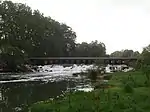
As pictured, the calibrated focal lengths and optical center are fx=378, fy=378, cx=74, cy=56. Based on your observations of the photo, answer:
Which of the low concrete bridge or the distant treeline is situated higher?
the distant treeline

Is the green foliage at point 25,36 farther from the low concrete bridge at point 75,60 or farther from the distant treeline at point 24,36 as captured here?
the low concrete bridge at point 75,60

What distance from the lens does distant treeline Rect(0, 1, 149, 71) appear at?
339 ft

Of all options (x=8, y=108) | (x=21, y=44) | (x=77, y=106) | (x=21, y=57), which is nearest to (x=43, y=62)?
(x=21, y=44)

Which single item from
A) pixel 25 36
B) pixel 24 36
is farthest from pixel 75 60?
pixel 24 36

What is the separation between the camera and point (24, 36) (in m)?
129

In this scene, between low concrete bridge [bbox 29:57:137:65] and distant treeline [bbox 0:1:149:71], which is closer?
distant treeline [bbox 0:1:149:71]

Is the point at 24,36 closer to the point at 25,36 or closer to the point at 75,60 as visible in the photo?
the point at 25,36

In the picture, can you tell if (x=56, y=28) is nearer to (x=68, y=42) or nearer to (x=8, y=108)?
(x=68, y=42)

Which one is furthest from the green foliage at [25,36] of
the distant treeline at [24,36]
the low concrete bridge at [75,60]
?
the low concrete bridge at [75,60]

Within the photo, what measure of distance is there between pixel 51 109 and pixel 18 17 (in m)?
107

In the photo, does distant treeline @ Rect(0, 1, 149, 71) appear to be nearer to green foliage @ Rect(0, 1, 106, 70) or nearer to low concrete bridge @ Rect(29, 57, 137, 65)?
green foliage @ Rect(0, 1, 106, 70)

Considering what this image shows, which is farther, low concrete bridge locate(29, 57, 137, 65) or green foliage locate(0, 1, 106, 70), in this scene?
low concrete bridge locate(29, 57, 137, 65)

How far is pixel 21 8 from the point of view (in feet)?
441

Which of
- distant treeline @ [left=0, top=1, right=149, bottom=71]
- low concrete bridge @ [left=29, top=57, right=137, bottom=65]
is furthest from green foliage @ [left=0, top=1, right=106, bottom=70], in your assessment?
low concrete bridge @ [left=29, top=57, right=137, bottom=65]
